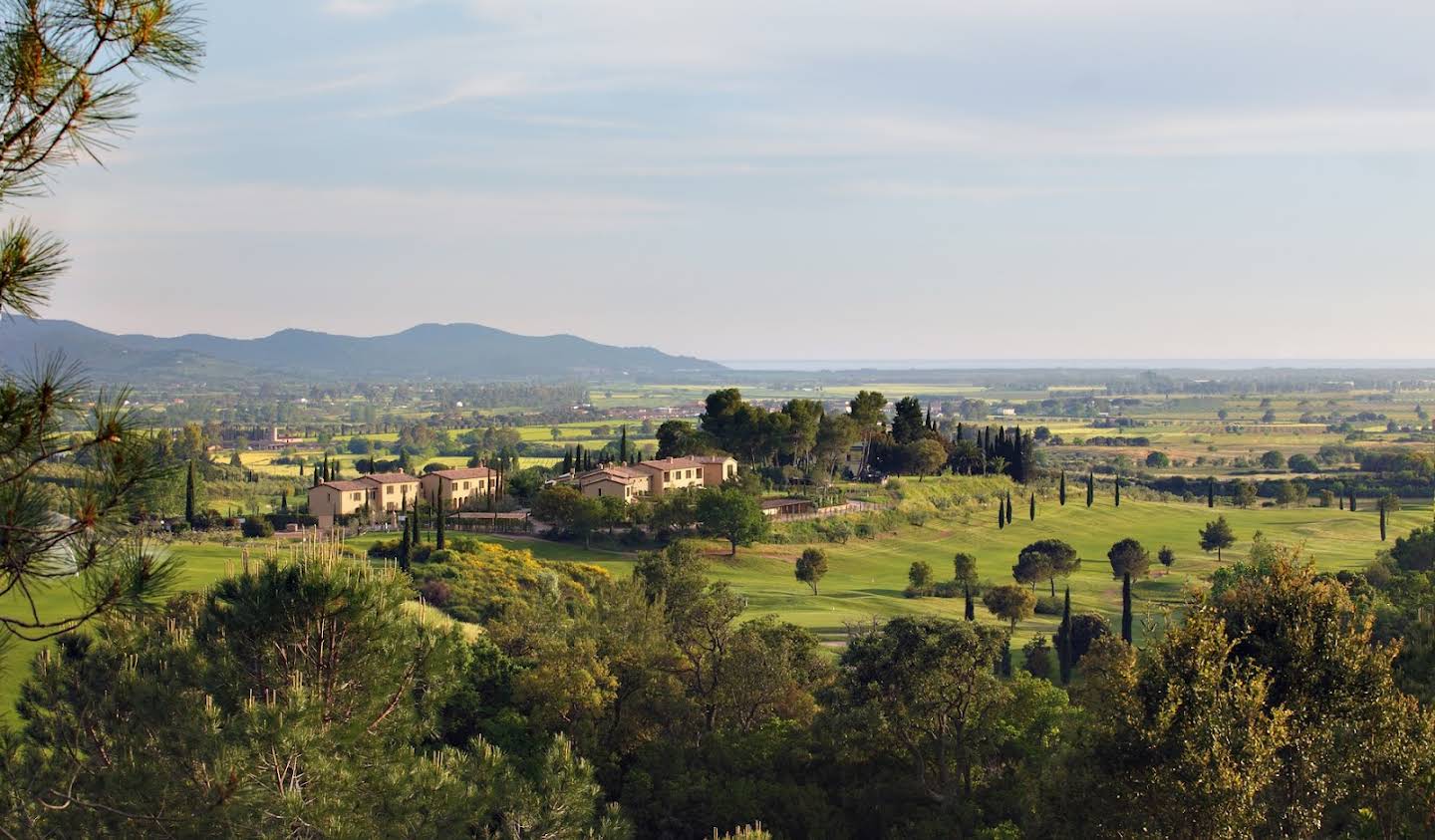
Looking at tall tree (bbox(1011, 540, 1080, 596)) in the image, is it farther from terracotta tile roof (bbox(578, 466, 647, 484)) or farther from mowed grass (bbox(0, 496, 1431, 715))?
terracotta tile roof (bbox(578, 466, 647, 484))

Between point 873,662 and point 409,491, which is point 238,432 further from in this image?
point 873,662

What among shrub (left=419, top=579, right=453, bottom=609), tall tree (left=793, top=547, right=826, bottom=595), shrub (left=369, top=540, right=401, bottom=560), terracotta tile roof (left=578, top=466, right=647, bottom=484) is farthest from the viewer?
terracotta tile roof (left=578, top=466, right=647, bottom=484)

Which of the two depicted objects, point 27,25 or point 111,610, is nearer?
point 27,25

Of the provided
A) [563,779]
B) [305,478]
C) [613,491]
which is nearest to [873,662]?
[563,779]

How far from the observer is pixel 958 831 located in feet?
76.1

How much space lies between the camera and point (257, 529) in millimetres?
58781

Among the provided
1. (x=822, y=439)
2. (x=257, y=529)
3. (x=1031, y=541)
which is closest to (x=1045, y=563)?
(x=1031, y=541)

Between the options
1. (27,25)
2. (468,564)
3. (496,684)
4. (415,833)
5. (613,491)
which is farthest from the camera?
(613,491)

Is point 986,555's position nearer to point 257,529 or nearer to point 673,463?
point 673,463

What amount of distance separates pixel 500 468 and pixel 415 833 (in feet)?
194

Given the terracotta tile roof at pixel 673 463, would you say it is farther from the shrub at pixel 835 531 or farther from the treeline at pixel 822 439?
the shrub at pixel 835 531

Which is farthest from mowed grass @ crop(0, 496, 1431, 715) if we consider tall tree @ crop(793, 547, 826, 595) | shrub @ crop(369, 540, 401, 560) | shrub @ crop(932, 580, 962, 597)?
shrub @ crop(932, 580, 962, 597)

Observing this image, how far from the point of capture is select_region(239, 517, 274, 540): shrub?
192ft

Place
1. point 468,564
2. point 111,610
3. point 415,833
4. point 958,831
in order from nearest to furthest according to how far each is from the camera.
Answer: point 111,610 → point 415,833 → point 958,831 → point 468,564
